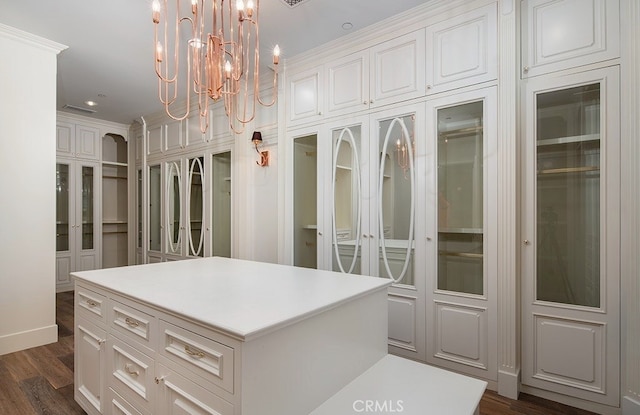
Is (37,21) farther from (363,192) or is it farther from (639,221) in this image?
(639,221)

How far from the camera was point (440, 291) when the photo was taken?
8.36 ft

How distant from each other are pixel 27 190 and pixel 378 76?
3.32 m

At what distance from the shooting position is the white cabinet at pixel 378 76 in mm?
2668

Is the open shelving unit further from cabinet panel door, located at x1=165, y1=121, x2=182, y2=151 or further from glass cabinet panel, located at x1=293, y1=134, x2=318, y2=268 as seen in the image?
glass cabinet panel, located at x1=293, y1=134, x2=318, y2=268

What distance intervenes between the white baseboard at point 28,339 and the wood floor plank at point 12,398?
19.0 inches

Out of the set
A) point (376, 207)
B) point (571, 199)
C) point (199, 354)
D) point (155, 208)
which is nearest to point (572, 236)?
point (571, 199)

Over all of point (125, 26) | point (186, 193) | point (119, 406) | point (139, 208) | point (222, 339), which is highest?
point (125, 26)

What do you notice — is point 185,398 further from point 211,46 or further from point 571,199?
point 571,199

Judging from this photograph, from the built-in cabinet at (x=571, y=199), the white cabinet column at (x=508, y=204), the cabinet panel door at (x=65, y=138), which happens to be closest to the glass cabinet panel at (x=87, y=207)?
the cabinet panel door at (x=65, y=138)

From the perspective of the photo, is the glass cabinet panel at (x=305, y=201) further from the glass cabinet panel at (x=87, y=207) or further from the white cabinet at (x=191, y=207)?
the glass cabinet panel at (x=87, y=207)

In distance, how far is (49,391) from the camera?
238 centimetres

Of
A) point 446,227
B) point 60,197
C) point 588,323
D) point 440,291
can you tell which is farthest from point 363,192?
point 60,197

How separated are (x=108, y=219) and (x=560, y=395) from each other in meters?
6.56

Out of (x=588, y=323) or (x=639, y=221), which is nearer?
(x=639, y=221)
